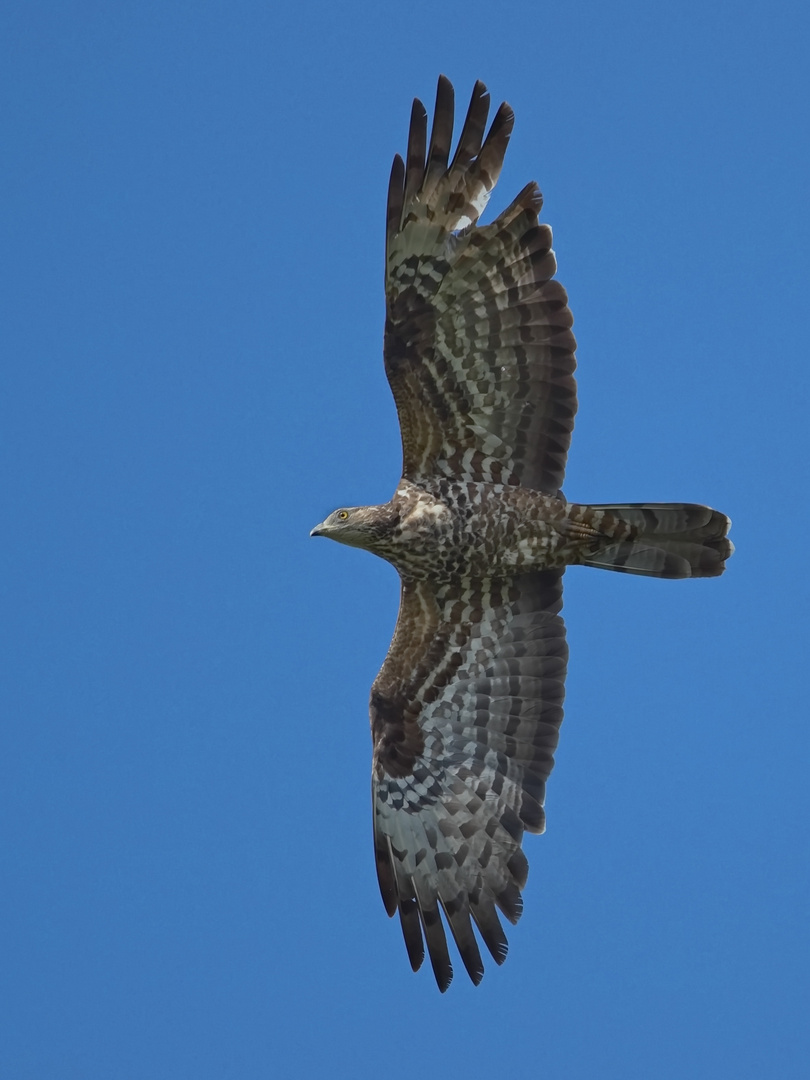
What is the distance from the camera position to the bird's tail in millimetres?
10516

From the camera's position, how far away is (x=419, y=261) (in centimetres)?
1016

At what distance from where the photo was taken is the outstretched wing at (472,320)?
1003 centimetres

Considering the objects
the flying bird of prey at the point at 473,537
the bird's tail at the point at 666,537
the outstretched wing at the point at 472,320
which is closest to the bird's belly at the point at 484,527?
the flying bird of prey at the point at 473,537

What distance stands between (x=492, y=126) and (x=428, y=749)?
4.31 metres

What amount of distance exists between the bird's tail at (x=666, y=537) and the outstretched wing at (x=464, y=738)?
633mm

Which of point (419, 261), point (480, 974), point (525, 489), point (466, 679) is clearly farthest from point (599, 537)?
point (480, 974)

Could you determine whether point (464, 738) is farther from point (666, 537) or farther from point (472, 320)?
point (472, 320)

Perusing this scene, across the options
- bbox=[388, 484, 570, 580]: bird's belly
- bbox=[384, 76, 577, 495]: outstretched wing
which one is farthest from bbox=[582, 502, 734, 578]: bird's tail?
bbox=[384, 76, 577, 495]: outstretched wing

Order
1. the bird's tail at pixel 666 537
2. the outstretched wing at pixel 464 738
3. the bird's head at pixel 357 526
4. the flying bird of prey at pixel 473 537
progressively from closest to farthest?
the flying bird of prey at pixel 473 537
the bird's tail at pixel 666 537
the bird's head at pixel 357 526
the outstretched wing at pixel 464 738

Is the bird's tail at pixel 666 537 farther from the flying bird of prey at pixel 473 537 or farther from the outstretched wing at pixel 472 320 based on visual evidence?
the outstretched wing at pixel 472 320

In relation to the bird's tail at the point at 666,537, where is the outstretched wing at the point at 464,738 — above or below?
below

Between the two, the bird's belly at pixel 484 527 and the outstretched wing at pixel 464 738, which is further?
the outstretched wing at pixel 464 738

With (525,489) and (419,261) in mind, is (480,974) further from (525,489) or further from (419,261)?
(419,261)

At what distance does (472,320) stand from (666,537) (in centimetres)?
195
